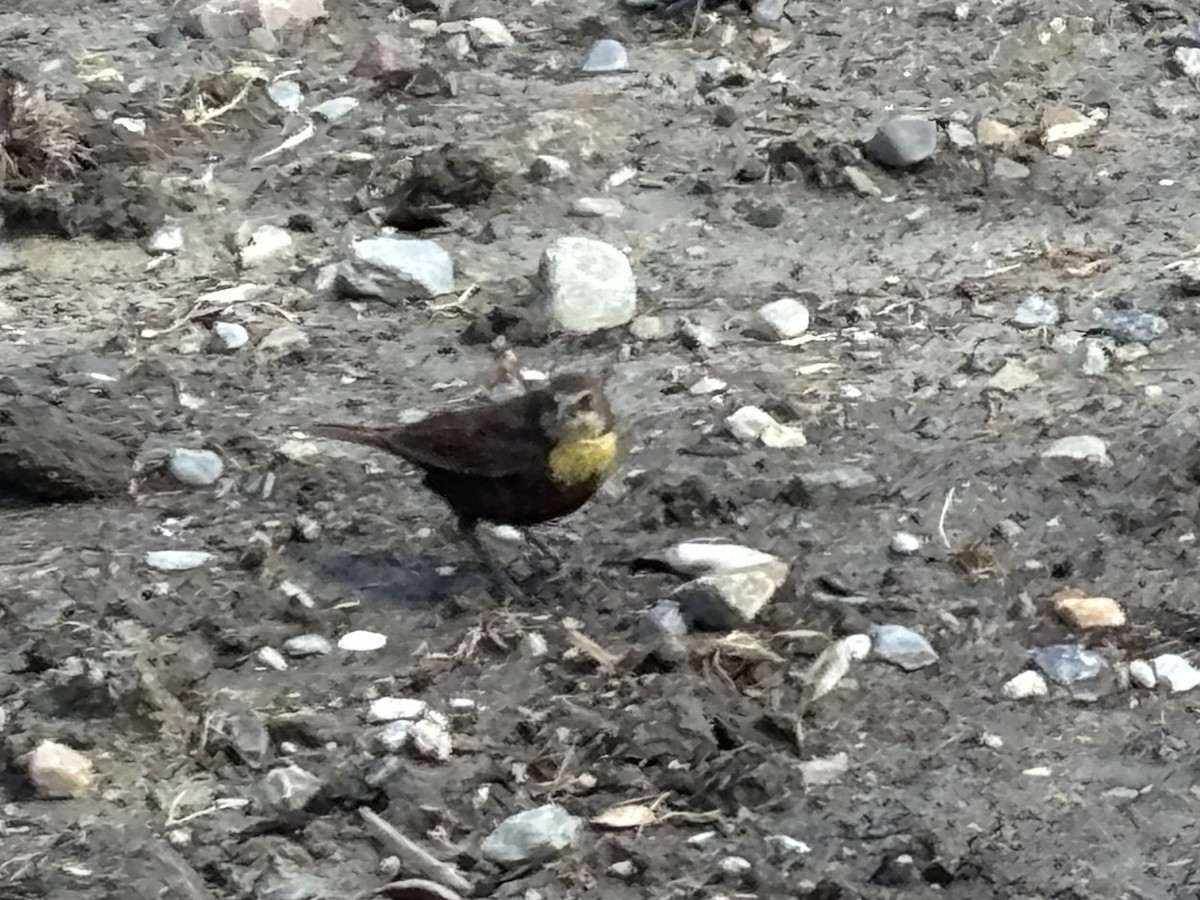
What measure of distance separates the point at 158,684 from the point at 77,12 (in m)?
4.60

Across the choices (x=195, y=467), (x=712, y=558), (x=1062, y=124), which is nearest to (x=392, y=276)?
(x=195, y=467)

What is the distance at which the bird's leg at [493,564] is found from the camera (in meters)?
3.83

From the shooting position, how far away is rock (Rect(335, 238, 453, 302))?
518cm

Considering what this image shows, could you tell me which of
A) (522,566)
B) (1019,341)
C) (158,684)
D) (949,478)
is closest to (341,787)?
(158,684)

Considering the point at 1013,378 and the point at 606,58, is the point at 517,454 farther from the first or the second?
the point at 606,58

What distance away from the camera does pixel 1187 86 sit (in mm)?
6355

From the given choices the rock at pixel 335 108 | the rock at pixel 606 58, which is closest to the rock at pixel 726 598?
the rock at pixel 335 108

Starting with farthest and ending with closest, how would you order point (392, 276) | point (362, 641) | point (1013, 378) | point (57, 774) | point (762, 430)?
point (392, 276), point (1013, 378), point (762, 430), point (362, 641), point (57, 774)

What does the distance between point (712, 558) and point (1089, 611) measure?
868 mm

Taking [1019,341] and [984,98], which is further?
[984,98]

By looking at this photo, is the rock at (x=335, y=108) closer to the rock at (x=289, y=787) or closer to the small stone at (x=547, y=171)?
the small stone at (x=547, y=171)

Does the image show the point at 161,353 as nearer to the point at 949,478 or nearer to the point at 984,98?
the point at 949,478

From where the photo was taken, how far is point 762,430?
4.41 meters

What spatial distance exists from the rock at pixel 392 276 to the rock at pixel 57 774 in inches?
90.3
